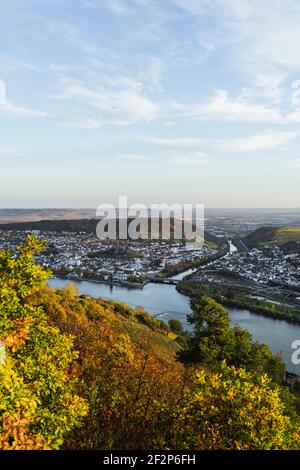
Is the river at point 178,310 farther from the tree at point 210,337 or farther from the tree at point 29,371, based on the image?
the tree at point 29,371

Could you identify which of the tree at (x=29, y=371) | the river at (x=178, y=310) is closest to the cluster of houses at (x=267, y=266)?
the river at (x=178, y=310)

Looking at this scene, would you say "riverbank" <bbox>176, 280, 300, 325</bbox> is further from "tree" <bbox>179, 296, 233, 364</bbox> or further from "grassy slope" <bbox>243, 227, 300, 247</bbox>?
"grassy slope" <bbox>243, 227, 300, 247</bbox>

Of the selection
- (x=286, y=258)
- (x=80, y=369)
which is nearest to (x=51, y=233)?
(x=286, y=258)

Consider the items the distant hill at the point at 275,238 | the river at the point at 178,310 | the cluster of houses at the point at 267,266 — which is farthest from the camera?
the distant hill at the point at 275,238

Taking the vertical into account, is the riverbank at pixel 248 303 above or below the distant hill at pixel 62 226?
below

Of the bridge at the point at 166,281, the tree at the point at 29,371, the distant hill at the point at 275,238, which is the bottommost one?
the bridge at the point at 166,281

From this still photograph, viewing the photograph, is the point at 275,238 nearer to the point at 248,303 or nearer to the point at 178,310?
the point at 248,303
